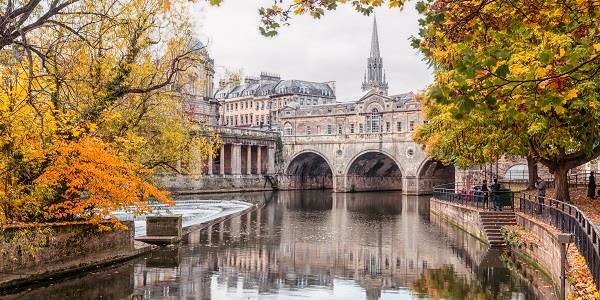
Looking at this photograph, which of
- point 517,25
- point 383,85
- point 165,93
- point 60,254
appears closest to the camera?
point 517,25

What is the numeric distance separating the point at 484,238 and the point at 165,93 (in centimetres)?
1445

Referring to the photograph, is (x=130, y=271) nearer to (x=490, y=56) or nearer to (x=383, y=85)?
(x=490, y=56)

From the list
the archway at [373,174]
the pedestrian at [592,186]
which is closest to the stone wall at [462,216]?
the pedestrian at [592,186]

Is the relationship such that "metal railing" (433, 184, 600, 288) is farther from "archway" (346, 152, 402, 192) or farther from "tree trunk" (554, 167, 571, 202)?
"archway" (346, 152, 402, 192)

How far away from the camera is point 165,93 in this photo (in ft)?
86.3

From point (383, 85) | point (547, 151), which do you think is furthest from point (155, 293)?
point (383, 85)

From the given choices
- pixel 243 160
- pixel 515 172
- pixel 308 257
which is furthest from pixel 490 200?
pixel 243 160

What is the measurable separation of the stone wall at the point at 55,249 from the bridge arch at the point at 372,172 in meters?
51.5

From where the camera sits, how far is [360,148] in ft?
240

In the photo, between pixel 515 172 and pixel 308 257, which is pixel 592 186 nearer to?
pixel 308 257

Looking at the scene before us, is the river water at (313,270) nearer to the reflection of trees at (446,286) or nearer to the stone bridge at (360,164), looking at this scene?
the reflection of trees at (446,286)

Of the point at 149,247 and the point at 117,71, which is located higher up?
the point at 117,71

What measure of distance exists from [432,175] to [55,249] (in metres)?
57.1

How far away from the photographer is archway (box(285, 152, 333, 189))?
8038 centimetres
